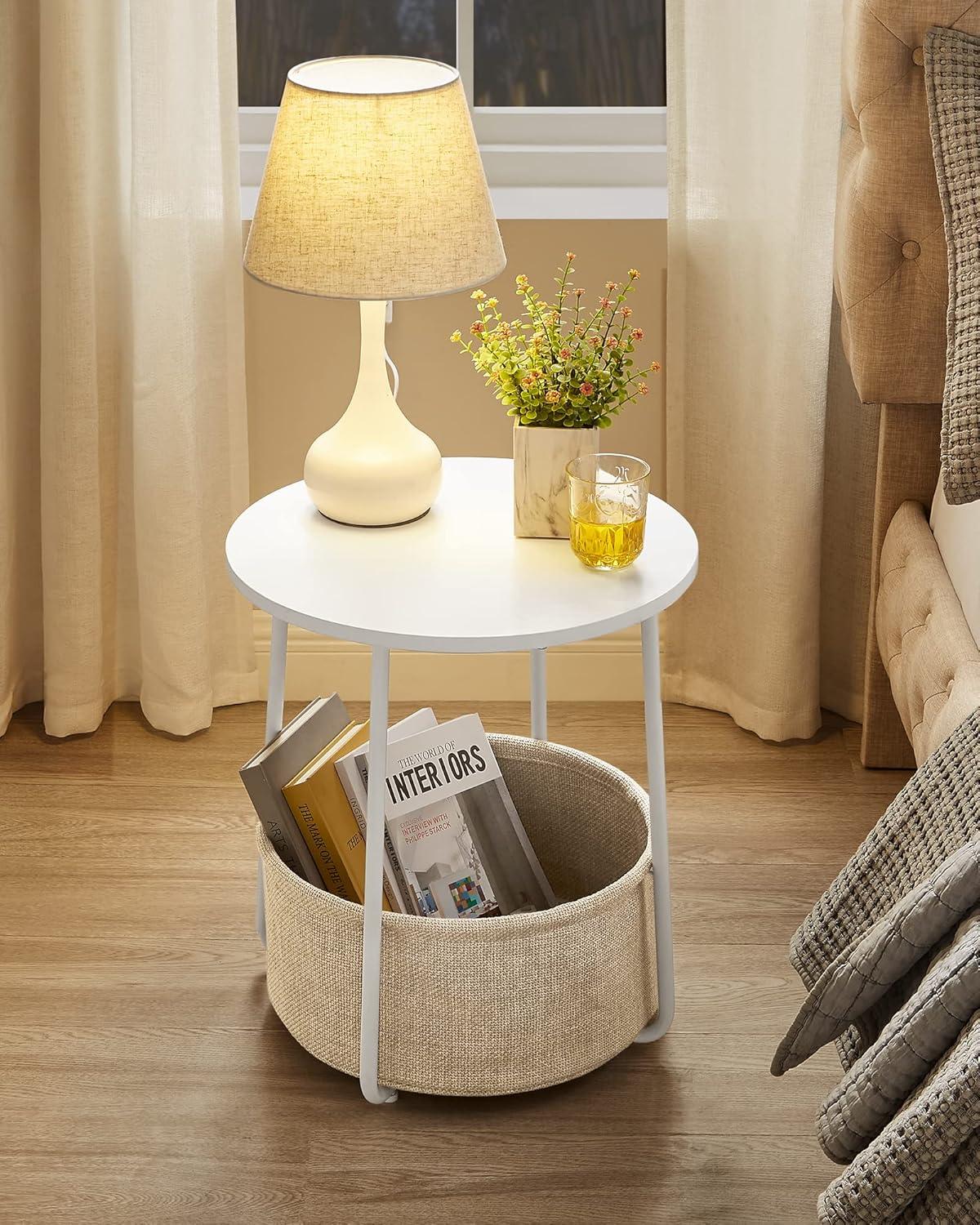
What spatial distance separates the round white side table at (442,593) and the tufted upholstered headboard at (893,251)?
39cm

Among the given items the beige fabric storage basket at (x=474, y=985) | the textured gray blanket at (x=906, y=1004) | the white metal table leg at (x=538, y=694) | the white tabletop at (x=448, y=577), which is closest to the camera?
the textured gray blanket at (x=906, y=1004)

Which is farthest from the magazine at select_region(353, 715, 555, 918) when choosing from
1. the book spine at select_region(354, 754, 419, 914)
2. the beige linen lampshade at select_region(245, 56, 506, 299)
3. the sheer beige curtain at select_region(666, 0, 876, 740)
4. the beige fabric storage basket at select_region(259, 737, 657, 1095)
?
the sheer beige curtain at select_region(666, 0, 876, 740)

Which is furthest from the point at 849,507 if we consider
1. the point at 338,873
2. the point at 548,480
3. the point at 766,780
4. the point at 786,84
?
the point at 338,873

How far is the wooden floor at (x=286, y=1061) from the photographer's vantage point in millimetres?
1442

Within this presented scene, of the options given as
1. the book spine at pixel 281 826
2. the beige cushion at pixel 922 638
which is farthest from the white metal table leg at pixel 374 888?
the beige cushion at pixel 922 638

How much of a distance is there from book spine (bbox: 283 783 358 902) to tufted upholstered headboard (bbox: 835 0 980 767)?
679mm

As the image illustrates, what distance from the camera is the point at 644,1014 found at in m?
1.61

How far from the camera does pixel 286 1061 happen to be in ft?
5.30

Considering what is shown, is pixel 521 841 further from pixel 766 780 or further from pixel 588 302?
pixel 588 302

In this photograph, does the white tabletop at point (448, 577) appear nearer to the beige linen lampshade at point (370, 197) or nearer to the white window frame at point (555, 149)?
the beige linen lampshade at point (370, 197)

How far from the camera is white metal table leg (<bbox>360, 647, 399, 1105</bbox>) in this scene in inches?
55.1

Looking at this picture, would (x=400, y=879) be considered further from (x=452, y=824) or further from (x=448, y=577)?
(x=448, y=577)

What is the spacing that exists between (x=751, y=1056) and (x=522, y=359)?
0.79 m

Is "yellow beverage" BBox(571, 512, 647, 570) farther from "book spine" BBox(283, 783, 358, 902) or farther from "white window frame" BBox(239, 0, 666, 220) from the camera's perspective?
"white window frame" BBox(239, 0, 666, 220)
